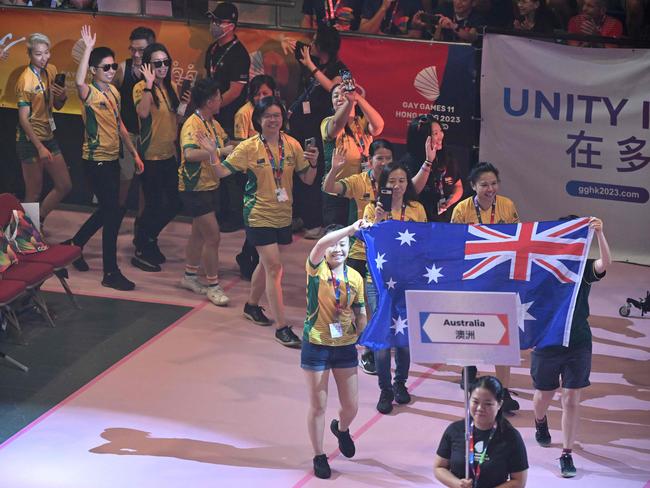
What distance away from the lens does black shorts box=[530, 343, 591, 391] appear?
25.8 ft

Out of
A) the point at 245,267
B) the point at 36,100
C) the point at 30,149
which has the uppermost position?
the point at 36,100

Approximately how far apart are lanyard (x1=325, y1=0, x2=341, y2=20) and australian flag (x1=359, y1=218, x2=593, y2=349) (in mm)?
4668

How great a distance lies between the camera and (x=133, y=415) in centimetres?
887

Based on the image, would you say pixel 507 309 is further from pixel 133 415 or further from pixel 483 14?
pixel 483 14

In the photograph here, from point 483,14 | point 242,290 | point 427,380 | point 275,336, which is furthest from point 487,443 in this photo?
point 483,14

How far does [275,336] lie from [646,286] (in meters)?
3.57

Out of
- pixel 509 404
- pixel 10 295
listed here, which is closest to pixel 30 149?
pixel 10 295

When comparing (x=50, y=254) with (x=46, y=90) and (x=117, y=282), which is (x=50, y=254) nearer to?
(x=117, y=282)

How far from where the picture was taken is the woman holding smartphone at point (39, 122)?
11672mm

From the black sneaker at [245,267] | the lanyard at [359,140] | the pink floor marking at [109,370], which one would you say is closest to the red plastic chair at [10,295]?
the pink floor marking at [109,370]

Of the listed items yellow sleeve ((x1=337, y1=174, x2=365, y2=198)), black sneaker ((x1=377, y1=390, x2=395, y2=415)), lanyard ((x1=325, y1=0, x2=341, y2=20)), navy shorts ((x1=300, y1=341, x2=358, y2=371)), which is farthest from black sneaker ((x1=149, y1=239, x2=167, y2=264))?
navy shorts ((x1=300, y1=341, x2=358, y2=371))

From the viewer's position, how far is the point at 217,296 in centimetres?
1099

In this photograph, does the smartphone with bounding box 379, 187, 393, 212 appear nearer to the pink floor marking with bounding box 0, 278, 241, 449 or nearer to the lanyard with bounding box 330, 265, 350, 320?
the lanyard with bounding box 330, 265, 350, 320

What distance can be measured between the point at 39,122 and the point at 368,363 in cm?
446
